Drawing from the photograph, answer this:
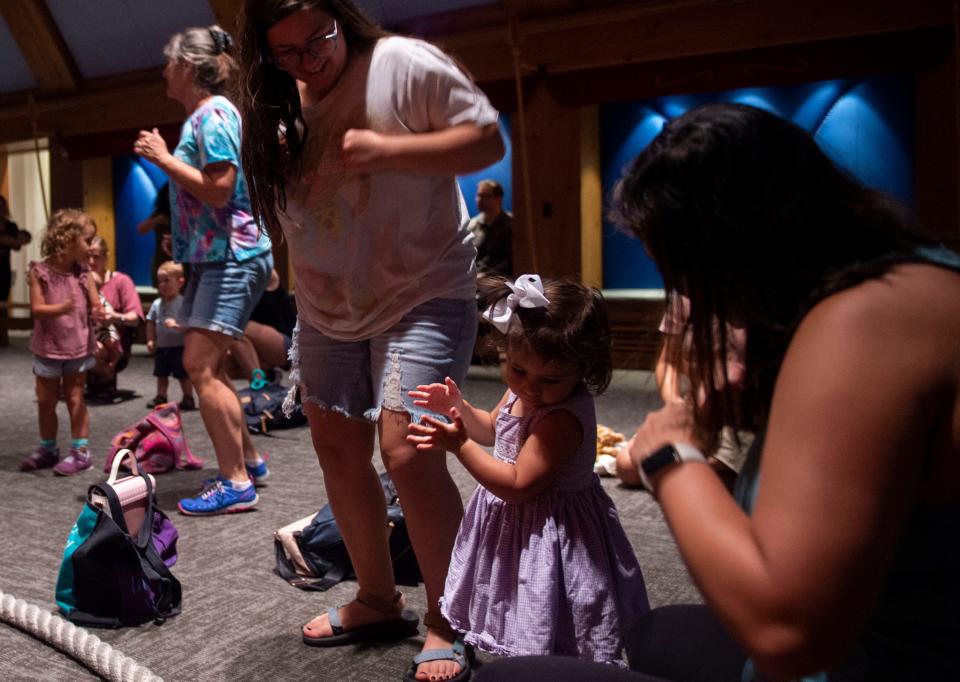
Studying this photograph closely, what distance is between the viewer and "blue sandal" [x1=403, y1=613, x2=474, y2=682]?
1.99 meters

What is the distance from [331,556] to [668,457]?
1884mm

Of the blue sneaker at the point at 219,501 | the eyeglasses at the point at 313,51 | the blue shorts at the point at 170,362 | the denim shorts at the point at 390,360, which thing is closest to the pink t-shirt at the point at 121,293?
the blue shorts at the point at 170,362

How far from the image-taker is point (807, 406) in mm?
846

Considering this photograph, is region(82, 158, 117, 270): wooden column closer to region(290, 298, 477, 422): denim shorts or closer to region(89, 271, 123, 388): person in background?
region(89, 271, 123, 388): person in background

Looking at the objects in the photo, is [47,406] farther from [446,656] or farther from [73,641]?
[446,656]

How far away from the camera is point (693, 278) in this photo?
3.18ft

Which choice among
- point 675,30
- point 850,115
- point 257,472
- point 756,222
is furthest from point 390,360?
point 850,115

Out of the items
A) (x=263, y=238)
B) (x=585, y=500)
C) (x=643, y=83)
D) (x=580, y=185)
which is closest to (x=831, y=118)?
(x=643, y=83)

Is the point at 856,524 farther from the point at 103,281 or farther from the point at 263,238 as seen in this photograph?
the point at 103,281

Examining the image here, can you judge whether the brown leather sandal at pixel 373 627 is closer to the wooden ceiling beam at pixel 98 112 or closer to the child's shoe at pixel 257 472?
the child's shoe at pixel 257 472

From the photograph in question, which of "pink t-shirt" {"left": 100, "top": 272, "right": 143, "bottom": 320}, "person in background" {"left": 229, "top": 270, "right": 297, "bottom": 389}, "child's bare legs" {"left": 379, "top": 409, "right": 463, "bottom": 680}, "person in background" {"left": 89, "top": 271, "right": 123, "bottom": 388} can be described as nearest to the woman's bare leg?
"child's bare legs" {"left": 379, "top": 409, "right": 463, "bottom": 680}

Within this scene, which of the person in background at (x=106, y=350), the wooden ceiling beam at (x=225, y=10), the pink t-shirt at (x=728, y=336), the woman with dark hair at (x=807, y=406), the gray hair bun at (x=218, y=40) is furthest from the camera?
the wooden ceiling beam at (x=225, y=10)

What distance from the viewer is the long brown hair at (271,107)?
1.90 metres

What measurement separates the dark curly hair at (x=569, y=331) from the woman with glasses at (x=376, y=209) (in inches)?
5.7
